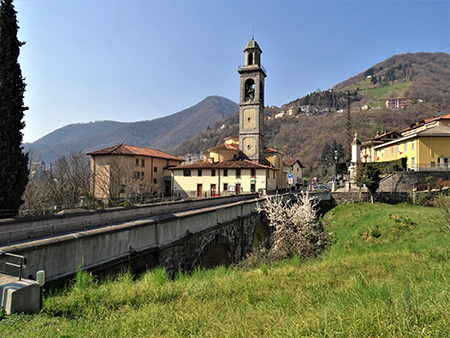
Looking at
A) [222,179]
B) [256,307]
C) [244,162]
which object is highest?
[244,162]

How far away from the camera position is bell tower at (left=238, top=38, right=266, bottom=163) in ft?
155

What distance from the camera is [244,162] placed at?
140 feet

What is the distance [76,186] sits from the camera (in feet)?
127

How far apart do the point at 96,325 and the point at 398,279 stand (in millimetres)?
6390

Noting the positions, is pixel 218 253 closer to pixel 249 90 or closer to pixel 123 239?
pixel 123 239

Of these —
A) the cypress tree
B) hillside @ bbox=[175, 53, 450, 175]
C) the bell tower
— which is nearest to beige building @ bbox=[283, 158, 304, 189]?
the bell tower

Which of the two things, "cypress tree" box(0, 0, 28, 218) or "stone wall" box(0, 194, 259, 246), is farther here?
"cypress tree" box(0, 0, 28, 218)

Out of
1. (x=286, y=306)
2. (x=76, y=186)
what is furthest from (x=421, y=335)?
(x=76, y=186)

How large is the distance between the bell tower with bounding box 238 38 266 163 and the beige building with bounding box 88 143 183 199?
1508 centimetres

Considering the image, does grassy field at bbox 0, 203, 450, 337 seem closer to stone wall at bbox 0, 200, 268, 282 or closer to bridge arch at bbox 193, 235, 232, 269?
stone wall at bbox 0, 200, 268, 282

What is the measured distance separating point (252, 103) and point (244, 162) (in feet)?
36.9

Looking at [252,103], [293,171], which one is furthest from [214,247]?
[293,171]

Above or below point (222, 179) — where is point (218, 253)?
below

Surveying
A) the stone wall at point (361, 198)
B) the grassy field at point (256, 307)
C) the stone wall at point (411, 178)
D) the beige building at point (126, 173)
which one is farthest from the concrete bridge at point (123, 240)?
the stone wall at point (411, 178)
